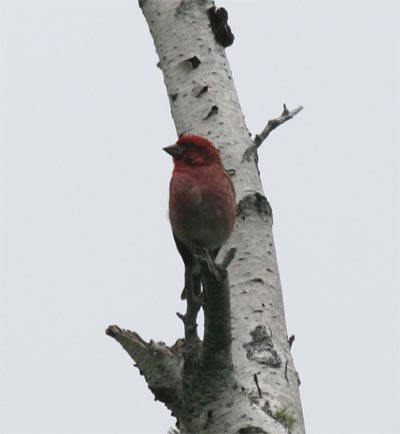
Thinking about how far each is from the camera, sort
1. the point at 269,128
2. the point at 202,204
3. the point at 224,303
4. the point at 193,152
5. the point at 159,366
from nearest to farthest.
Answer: the point at 224,303 < the point at 159,366 < the point at 202,204 < the point at 193,152 < the point at 269,128

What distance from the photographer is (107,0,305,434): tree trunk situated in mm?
4582

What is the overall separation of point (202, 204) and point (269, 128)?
880 mm

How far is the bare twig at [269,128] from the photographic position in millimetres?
5891

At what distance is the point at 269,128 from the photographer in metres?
6.16

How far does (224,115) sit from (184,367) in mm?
1843

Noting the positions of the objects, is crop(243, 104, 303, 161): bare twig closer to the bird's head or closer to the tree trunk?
the tree trunk

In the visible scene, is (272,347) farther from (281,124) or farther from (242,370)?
(281,124)

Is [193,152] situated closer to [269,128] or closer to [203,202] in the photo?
[203,202]

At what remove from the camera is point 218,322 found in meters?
4.45

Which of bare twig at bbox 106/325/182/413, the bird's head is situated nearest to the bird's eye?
the bird's head

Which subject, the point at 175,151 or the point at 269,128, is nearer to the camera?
the point at 175,151

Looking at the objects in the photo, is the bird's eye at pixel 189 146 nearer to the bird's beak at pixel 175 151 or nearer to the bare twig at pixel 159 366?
the bird's beak at pixel 175 151

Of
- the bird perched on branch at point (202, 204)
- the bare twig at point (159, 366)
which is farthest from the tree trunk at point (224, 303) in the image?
the bird perched on branch at point (202, 204)

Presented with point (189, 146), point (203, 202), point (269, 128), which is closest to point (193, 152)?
point (189, 146)
